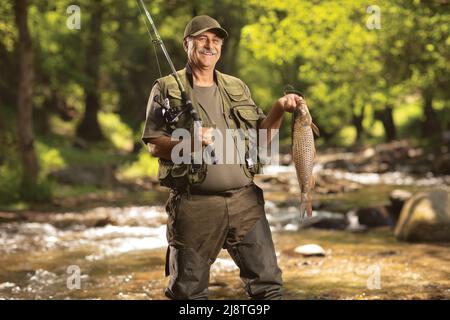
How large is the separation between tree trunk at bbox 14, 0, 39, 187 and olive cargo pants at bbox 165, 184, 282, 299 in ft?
45.1

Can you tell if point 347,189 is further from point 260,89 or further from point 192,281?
point 260,89

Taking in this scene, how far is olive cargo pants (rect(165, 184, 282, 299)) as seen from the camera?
4.73 meters

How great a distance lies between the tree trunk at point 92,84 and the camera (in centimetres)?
3249

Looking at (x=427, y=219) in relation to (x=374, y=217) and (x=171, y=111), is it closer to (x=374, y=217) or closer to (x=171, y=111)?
(x=374, y=217)

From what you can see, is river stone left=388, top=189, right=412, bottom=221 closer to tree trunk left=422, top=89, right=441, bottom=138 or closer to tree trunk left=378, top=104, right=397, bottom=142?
tree trunk left=422, top=89, right=441, bottom=138

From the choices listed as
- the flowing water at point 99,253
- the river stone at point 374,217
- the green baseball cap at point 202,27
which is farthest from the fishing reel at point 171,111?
the river stone at point 374,217

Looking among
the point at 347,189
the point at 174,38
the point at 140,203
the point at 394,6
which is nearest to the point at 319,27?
the point at 394,6

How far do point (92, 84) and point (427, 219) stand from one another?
21697mm

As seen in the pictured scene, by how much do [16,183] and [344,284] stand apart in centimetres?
1114

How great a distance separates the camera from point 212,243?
15.7ft

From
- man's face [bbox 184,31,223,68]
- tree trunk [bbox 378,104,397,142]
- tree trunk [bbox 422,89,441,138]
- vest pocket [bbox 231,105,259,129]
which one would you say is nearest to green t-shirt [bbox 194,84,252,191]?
vest pocket [bbox 231,105,259,129]

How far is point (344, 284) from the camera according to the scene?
9227 mm

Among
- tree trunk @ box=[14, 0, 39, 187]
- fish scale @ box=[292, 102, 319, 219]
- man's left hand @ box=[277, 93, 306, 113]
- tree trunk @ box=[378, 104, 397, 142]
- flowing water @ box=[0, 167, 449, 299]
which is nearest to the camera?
man's left hand @ box=[277, 93, 306, 113]
